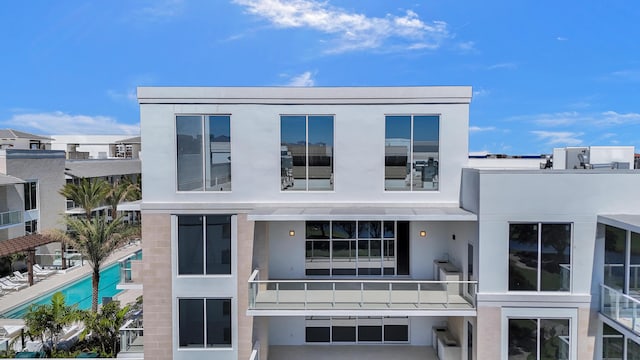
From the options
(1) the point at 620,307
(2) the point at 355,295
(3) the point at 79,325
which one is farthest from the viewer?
(3) the point at 79,325

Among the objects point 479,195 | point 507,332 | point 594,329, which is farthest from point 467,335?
point 479,195

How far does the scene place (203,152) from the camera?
1284cm

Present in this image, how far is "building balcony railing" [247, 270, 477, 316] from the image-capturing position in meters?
12.0

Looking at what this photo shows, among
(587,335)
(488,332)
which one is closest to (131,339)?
(488,332)

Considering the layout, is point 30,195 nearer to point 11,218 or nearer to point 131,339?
point 11,218

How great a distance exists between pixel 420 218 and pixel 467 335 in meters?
4.20

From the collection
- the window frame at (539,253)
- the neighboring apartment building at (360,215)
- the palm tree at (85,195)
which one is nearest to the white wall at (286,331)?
the neighboring apartment building at (360,215)

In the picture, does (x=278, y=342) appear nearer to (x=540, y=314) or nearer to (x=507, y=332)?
(x=507, y=332)

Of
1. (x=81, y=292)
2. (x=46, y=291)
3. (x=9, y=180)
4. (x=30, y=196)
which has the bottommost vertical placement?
(x=81, y=292)

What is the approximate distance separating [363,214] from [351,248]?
8.96 ft

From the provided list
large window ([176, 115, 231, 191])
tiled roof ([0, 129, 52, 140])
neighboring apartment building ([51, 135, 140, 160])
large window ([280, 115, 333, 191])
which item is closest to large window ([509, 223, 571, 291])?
large window ([280, 115, 333, 191])

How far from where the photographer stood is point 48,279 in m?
27.9

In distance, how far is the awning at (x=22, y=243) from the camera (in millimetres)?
25250

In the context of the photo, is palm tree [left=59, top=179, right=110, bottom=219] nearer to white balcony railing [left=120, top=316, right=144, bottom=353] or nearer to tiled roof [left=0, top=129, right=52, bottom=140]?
tiled roof [left=0, top=129, right=52, bottom=140]
